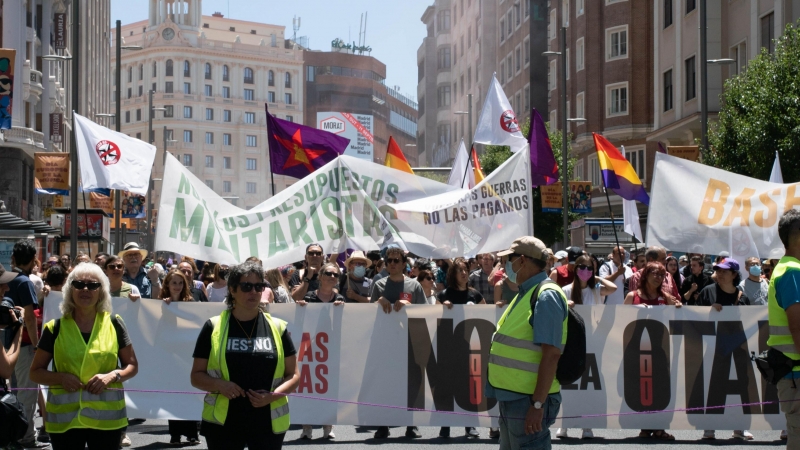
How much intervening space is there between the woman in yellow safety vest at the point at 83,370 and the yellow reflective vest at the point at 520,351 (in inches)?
84.2

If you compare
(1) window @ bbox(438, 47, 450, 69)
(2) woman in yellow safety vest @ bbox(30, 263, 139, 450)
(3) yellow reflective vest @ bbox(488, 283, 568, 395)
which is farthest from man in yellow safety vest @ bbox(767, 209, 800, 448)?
(1) window @ bbox(438, 47, 450, 69)

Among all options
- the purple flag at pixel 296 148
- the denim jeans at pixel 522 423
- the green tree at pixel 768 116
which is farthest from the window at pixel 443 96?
the denim jeans at pixel 522 423

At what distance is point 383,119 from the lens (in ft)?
496

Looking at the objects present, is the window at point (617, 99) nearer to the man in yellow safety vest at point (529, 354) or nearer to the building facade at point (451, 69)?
the building facade at point (451, 69)

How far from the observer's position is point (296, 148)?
13555mm

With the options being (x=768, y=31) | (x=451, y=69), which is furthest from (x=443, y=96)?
(x=768, y=31)

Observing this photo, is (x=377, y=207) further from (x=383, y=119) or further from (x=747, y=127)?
(x=383, y=119)

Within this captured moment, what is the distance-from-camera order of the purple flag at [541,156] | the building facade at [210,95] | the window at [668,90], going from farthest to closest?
the building facade at [210,95]
the window at [668,90]
the purple flag at [541,156]

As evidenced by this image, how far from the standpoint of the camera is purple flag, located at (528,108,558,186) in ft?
52.2

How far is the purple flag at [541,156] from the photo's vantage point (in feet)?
52.2

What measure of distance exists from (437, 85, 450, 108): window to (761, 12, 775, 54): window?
6156cm

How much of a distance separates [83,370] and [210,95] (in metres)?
132

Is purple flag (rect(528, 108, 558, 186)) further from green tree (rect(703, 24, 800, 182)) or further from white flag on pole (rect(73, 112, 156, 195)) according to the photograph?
green tree (rect(703, 24, 800, 182))

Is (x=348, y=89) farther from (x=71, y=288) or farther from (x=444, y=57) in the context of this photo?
(x=71, y=288)
